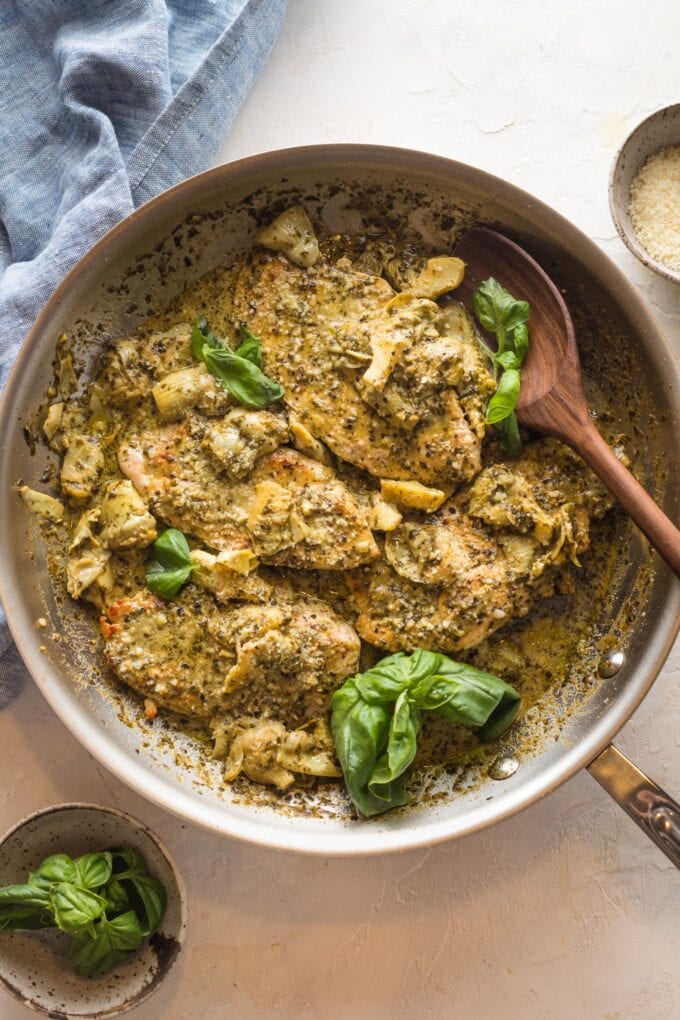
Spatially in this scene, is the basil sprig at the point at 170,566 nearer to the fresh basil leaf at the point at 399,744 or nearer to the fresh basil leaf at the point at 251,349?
the fresh basil leaf at the point at 251,349

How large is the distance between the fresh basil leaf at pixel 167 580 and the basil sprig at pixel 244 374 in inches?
20.3

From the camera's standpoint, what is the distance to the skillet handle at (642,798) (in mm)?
2357

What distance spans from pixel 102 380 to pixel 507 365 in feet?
3.90

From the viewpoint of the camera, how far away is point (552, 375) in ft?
8.30

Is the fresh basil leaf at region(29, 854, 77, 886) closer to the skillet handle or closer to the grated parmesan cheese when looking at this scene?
the skillet handle

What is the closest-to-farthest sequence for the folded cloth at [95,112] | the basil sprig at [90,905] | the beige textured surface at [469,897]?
the basil sprig at [90,905], the folded cloth at [95,112], the beige textured surface at [469,897]

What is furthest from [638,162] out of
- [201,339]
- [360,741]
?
[360,741]

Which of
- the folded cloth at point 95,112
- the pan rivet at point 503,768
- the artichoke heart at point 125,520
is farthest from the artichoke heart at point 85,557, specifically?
the pan rivet at point 503,768

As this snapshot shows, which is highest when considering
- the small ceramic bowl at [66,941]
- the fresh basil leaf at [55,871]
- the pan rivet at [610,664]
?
the pan rivet at [610,664]

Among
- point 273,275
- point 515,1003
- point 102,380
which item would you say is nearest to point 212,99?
point 273,275

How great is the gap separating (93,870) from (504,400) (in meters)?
1.76

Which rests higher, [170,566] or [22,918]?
[170,566]

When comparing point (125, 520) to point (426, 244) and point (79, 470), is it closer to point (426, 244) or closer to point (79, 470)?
point (79, 470)

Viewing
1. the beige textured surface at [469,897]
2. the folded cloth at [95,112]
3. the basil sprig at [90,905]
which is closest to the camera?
the basil sprig at [90,905]
